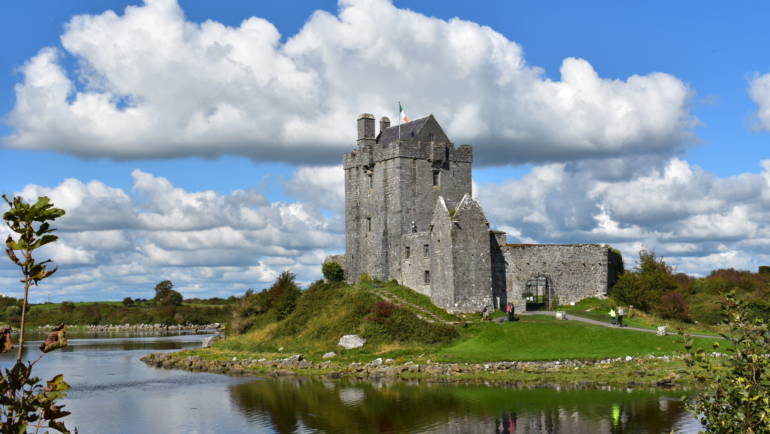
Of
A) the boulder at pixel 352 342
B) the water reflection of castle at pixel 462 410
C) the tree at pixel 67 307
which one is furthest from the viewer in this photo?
the tree at pixel 67 307

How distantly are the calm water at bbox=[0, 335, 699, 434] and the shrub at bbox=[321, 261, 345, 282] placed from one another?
61.4ft

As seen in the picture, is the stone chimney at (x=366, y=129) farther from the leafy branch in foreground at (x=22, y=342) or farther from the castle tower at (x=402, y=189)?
the leafy branch in foreground at (x=22, y=342)

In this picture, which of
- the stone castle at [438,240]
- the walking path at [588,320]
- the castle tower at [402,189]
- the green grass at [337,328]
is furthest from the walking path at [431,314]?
the castle tower at [402,189]

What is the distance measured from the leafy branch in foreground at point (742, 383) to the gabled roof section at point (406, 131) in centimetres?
4589

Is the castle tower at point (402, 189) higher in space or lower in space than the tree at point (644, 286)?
higher

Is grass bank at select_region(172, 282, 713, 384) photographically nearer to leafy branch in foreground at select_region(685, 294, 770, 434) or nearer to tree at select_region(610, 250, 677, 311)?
tree at select_region(610, 250, 677, 311)

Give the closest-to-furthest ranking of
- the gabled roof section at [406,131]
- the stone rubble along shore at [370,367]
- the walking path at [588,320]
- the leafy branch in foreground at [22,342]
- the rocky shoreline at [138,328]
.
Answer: the leafy branch in foreground at [22,342], the stone rubble along shore at [370,367], the walking path at [588,320], the gabled roof section at [406,131], the rocky shoreline at [138,328]

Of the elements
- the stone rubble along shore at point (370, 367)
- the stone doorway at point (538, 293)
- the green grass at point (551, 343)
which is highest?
the stone doorway at point (538, 293)

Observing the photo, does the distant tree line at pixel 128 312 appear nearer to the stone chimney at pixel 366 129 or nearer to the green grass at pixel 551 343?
the stone chimney at pixel 366 129

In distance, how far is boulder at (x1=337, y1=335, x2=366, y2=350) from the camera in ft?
155

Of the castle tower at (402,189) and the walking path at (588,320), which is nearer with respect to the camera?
the walking path at (588,320)

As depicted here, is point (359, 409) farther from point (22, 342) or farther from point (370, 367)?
point (22, 342)

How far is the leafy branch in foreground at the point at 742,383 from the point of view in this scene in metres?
11.3

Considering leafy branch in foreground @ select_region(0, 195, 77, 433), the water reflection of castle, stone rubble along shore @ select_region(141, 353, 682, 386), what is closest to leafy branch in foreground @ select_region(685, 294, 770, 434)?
leafy branch in foreground @ select_region(0, 195, 77, 433)
